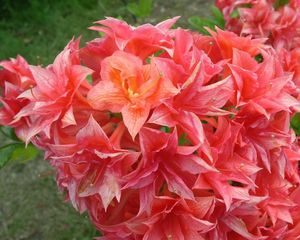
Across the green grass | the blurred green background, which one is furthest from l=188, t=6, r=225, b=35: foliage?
the green grass

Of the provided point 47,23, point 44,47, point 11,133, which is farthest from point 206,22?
point 47,23

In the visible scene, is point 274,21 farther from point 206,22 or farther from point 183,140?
point 183,140

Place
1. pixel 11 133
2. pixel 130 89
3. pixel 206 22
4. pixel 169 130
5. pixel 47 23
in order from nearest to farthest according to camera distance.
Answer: pixel 130 89
pixel 169 130
pixel 11 133
pixel 206 22
pixel 47 23

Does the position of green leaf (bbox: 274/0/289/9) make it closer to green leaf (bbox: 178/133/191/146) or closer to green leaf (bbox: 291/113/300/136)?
green leaf (bbox: 291/113/300/136)

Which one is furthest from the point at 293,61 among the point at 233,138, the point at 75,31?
the point at 75,31

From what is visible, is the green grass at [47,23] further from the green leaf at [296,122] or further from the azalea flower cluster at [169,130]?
the azalea flower cluster at [169,130]

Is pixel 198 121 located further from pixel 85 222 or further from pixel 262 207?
pixel 85 222
